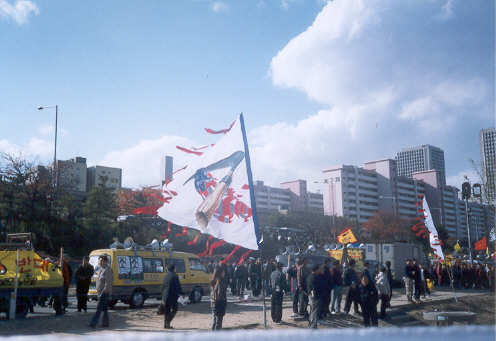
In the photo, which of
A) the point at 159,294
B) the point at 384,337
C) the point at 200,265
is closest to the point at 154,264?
the point at 159,294

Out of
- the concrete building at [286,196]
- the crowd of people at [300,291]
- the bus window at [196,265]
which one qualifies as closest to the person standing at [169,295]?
the crowd of people at [300,291]

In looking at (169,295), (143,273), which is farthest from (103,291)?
(143,273)

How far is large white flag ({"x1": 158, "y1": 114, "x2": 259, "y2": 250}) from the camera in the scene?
288 inches

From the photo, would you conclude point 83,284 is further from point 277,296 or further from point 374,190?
point 374,190

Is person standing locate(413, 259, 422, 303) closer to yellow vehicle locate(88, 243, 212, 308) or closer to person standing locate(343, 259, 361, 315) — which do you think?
person standing locate(343, 259, 361, 315)

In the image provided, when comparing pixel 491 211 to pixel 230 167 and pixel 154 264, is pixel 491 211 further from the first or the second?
pixel 230 167

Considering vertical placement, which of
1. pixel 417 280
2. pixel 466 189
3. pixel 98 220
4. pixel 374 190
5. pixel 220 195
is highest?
pixel 374 190

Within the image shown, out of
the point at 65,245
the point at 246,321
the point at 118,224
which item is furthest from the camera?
the point at 118,224

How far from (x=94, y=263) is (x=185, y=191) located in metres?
8.17

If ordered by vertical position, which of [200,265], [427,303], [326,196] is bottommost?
[427,303]

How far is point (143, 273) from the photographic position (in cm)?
1445

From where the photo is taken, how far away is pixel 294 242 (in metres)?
44.2

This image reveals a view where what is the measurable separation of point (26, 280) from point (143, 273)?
3.79 meters

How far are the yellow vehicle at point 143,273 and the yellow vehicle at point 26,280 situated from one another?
160 cm
